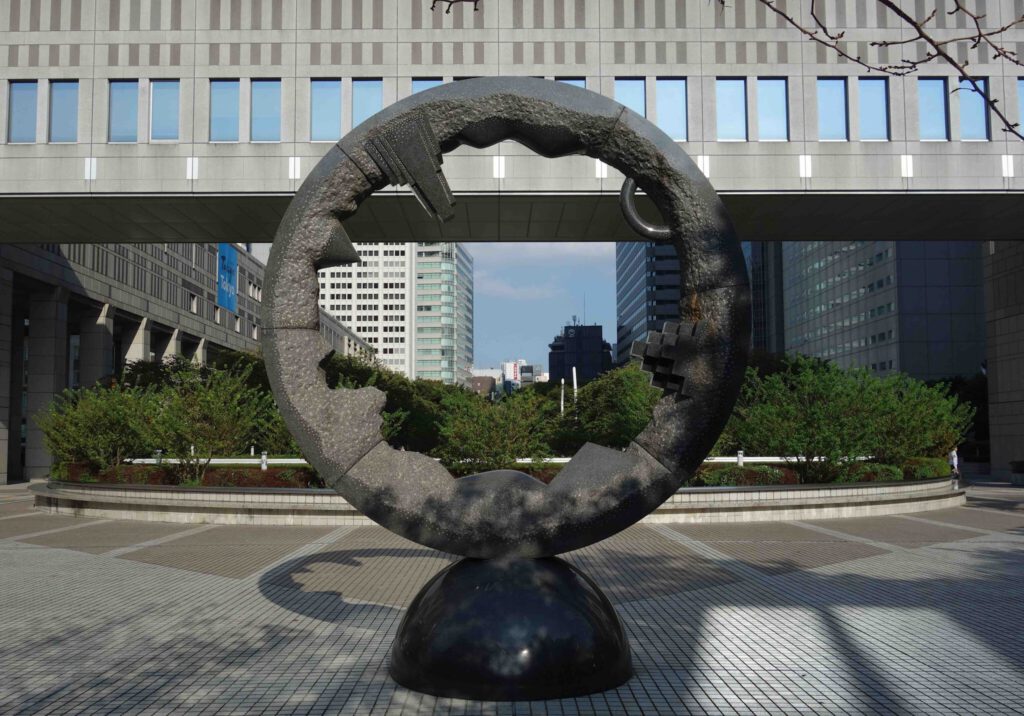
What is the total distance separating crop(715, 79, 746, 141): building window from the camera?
26.9 m

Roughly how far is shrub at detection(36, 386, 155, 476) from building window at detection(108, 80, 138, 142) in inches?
327

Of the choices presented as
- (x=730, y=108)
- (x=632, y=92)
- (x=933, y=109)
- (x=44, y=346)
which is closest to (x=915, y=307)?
(x=933, y=109)

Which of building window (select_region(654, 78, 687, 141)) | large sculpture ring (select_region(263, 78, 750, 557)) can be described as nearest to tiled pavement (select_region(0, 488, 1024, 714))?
large sculpture ring (select_region(263, 78, 750, 557))

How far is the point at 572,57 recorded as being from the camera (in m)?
27.0

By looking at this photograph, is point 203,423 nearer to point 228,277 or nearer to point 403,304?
point 228,277

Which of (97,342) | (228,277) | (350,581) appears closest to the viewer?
(350,581)

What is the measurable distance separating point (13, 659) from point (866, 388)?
20.8m

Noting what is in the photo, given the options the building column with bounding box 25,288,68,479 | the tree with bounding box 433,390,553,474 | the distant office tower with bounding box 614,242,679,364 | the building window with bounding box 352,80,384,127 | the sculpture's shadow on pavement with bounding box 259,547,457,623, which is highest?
the distant office tower with bounding box 614,242,679,364

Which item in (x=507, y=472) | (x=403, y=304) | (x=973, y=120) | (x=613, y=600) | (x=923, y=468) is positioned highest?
(x=403, y=304)

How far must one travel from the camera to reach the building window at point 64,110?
26703 millimetres

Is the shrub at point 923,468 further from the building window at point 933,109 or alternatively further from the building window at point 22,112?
the building window at point 22,112

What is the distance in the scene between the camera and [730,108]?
2709cm

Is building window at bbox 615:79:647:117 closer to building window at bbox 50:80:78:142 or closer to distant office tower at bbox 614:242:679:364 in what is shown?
building window at bbox 50:80:78:142

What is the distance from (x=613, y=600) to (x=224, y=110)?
886 inches
